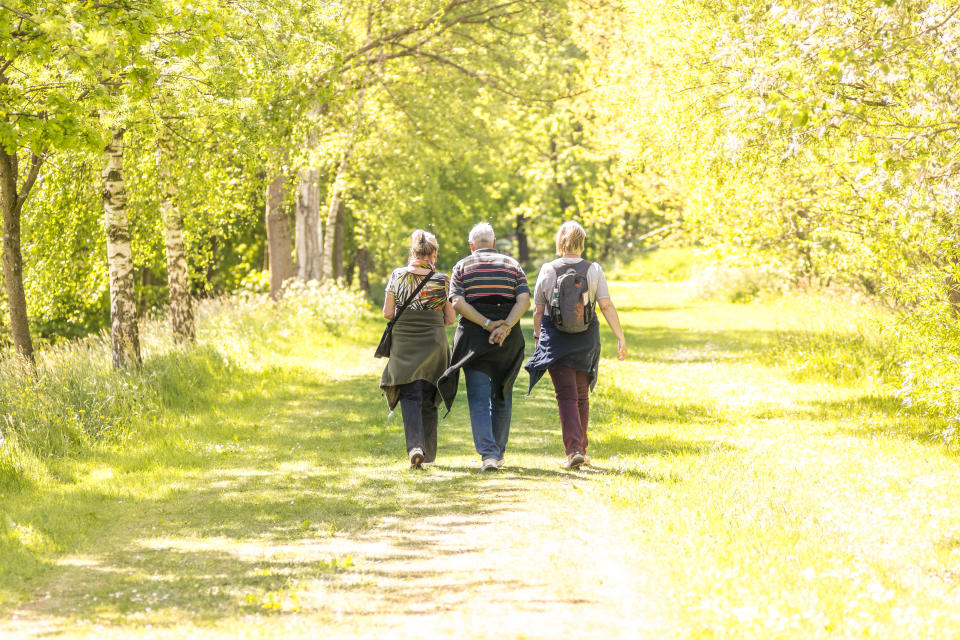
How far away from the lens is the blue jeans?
31.8ft

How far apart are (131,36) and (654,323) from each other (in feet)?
72.2

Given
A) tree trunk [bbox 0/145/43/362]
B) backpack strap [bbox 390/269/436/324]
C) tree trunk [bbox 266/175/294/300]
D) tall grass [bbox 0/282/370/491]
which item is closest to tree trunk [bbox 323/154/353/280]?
tree trunk [bbox 266/175/294/300]

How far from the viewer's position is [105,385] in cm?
1251

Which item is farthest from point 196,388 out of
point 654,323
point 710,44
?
point 654,323

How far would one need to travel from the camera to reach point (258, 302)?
22.7 metres

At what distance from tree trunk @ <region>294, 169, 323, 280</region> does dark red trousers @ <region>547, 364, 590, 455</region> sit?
15.4 m

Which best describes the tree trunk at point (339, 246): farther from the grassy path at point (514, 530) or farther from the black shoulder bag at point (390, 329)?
the black shoulder bag at point (390, 329)

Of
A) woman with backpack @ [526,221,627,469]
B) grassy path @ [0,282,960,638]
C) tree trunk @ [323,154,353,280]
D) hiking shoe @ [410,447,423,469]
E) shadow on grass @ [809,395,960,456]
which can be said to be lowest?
shadow on grass @ [809,395,960,456]

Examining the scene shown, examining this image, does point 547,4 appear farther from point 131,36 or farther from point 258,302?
point 131,36

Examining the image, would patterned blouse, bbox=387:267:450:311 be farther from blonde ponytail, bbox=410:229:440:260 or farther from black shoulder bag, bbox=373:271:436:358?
blonde ponytail, bbox=410:229:440:260

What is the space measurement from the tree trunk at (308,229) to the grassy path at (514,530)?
11072 millimetres

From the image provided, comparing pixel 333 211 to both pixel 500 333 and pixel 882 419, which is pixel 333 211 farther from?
pixel 500 333

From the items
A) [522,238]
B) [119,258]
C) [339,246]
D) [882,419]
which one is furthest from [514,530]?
[522,238]

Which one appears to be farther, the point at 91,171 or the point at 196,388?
the point at 91,171
